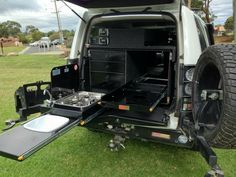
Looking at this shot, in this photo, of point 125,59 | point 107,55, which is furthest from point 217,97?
point 107,55

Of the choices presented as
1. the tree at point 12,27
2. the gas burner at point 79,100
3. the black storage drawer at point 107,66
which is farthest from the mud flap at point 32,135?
the tree at point 12,27

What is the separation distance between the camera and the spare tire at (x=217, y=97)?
1.89 m

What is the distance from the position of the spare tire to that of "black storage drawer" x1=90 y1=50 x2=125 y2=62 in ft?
4.88

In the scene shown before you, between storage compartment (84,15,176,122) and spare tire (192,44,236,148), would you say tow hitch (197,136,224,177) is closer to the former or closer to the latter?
spare tire (192,44,236,148)

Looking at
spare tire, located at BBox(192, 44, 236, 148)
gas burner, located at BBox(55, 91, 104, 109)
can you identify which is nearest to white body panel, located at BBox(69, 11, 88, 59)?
gas burner, located at BBox(55, 91, 104, 109)

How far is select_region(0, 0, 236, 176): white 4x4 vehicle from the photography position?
205 cm

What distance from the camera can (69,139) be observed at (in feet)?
13.1

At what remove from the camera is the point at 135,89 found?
12.1 ft

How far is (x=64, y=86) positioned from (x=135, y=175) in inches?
61.4

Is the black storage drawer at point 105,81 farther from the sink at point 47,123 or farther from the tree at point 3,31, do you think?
the tree at point 3,31

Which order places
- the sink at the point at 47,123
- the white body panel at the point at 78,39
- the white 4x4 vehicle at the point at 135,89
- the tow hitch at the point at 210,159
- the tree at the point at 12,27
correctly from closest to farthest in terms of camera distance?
the tow hitch at the point at 210,159, the white 4x4 vehicle at the point at 135,89, the sink at the point at 47,123, the white body panel at the point at 78,39, the tree at the point at 12,27

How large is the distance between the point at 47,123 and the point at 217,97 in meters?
1.68

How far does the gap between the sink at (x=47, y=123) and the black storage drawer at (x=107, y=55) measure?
60.0 inches

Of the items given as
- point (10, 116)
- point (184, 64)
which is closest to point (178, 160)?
point (184, 64)
